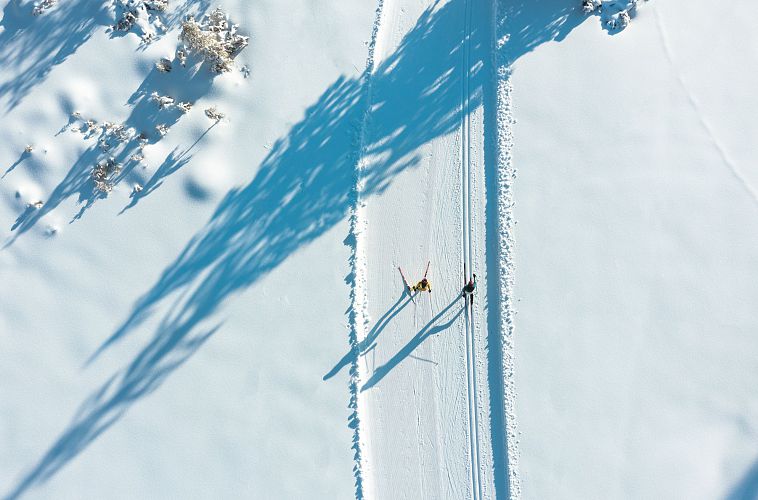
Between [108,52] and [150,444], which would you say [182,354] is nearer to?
[150,444]

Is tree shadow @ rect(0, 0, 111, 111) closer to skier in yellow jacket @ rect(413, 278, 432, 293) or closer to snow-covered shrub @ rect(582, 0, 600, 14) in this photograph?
skier in yellow jacket @ rect(413, 278, 432, 293)

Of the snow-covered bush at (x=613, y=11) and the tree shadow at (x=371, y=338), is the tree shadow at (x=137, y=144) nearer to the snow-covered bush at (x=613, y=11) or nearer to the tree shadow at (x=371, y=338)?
the tree shadow at (x=371, y=338)

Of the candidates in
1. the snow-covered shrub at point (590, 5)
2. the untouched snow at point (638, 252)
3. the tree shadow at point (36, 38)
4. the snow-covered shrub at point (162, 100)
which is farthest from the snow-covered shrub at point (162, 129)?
the snow-covered shrub at point (590, 5)

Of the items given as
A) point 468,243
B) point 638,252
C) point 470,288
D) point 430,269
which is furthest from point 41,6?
point 638,252

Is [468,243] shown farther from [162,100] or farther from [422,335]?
[162,100]

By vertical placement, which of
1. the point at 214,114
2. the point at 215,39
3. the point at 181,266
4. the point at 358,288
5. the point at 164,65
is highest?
the point at 164,65
